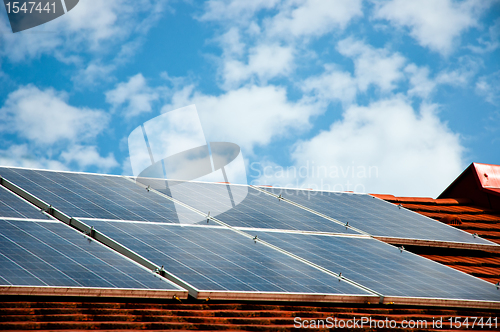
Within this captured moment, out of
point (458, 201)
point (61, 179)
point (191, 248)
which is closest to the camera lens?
point (191, 248)

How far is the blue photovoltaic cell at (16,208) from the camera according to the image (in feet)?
47.0

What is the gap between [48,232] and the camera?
13594mm

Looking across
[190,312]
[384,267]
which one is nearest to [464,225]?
[384,267]

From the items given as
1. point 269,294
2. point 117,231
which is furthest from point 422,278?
point 117,231

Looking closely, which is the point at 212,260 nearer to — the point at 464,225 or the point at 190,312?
the point at 190,312

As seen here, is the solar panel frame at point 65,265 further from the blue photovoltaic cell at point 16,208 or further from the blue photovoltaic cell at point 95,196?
the blue photovoltaic cell at point 95,196

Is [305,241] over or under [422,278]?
over

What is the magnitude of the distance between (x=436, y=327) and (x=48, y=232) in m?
10.4

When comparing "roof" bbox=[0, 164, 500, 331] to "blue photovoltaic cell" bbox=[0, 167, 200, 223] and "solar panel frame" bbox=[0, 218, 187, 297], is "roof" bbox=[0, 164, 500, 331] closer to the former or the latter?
"solar panel frame" bbox=[0, 218, 187, 297]

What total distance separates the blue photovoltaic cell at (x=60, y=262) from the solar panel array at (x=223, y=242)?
0.09ft

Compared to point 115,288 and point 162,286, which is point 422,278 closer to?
point 162,286

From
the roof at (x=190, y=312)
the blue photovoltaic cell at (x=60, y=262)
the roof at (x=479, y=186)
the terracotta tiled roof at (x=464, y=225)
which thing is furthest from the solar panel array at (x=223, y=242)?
the roof at (x=479, y=186)

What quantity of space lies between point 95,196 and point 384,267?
9.61 metres

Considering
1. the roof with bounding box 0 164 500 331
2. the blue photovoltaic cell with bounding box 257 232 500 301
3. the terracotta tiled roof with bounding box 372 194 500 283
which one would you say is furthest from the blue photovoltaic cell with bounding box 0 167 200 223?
the terracotta tiled roof with bounding box 372 194 500 283
